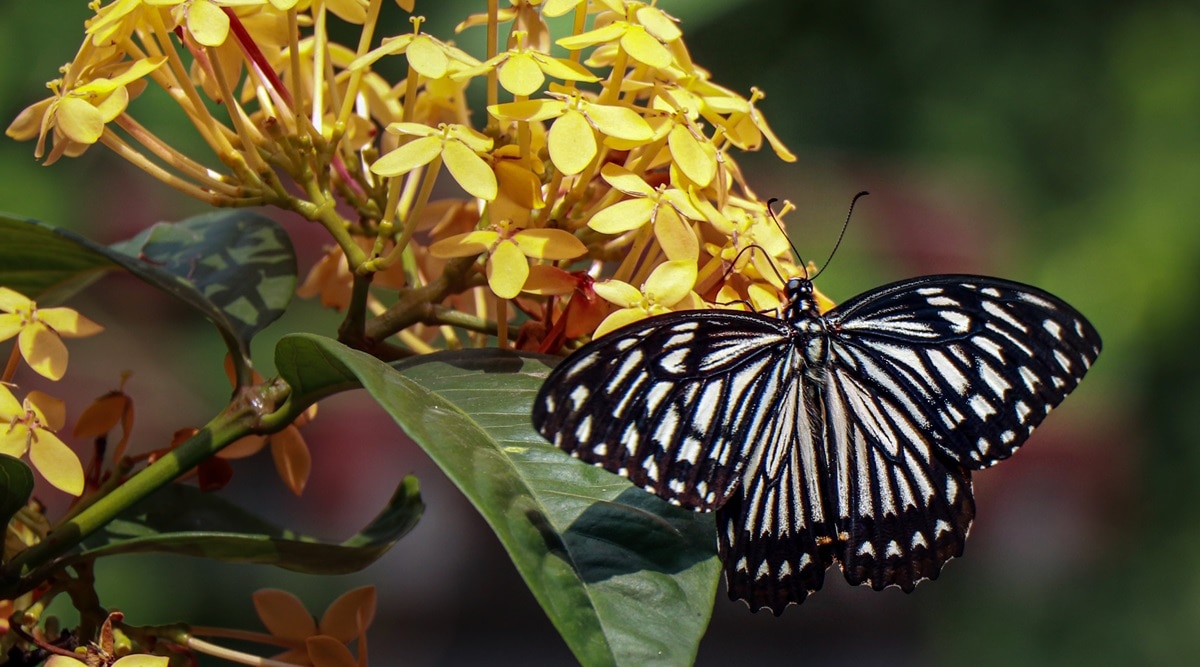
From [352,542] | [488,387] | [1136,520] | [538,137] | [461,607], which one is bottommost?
[461,607]

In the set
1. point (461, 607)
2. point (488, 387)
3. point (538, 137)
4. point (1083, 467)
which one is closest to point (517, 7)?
point (538, 137)

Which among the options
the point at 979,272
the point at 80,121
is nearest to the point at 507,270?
the point at 80,121

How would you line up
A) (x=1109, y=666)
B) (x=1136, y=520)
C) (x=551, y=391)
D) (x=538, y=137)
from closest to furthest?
(x=551, y=391), (x=538, y=137), (x=1109, y=666), (x=1136, y=520)

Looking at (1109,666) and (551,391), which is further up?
(551,391)

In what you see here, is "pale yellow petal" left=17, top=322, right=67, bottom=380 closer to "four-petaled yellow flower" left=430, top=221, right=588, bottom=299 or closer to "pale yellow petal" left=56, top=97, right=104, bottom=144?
"pale yellow petal" left=56, top=97, right=104, bottom=144

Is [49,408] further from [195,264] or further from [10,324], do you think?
[195,264]

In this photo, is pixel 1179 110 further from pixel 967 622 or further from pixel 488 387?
pixel 488 387

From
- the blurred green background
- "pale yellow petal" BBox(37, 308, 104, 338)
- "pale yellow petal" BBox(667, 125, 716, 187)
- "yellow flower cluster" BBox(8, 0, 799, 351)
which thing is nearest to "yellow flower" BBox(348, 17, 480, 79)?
"yellow flower cluster" BBox(8, 0, 799, 351)
